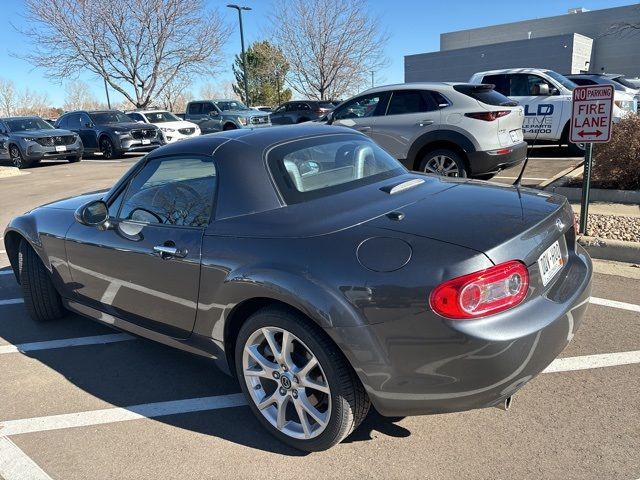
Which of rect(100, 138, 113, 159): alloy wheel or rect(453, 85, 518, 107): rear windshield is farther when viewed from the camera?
rect(100, 138, 113, 159): alloy wheel

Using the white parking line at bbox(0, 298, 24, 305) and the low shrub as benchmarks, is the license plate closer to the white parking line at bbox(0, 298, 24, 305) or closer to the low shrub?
the white parking line at bbox(0, 298, 24, 305)

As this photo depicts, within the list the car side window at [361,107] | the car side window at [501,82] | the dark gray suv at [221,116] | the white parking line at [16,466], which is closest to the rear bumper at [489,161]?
the car side window at [361,107]

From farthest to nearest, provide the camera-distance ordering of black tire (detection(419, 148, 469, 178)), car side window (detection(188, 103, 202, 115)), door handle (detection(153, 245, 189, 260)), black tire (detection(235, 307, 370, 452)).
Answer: car side window (detection(188, 103, 202, 115)) < black tire (detection(419, 148, 469, 178)) < door handle (detection(153, 245, 189, 260)) < black tire (detection(235, 307, 370, 452))

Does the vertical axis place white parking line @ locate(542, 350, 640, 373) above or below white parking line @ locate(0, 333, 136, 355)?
above

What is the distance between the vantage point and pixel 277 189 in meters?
2.86

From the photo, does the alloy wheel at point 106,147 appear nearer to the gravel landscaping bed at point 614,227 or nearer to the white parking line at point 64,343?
the white parking line at point 64,343

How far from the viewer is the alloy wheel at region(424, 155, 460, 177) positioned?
770 cm

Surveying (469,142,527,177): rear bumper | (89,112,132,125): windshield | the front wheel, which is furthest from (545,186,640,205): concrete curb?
the front wheel

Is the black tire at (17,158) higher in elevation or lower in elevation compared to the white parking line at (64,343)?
higher

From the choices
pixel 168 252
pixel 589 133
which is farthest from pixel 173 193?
pixel 589 133

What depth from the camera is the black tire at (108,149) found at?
58.7 ft

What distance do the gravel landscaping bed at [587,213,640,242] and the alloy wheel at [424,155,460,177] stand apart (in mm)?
2011

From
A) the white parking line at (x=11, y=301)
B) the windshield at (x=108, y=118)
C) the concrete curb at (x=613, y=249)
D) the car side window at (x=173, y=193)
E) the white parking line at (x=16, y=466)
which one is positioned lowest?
the white parking line at (x=16, y=466)

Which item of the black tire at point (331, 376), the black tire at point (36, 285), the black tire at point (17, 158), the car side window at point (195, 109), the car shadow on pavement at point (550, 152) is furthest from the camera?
the car side window at point (195, 109)
